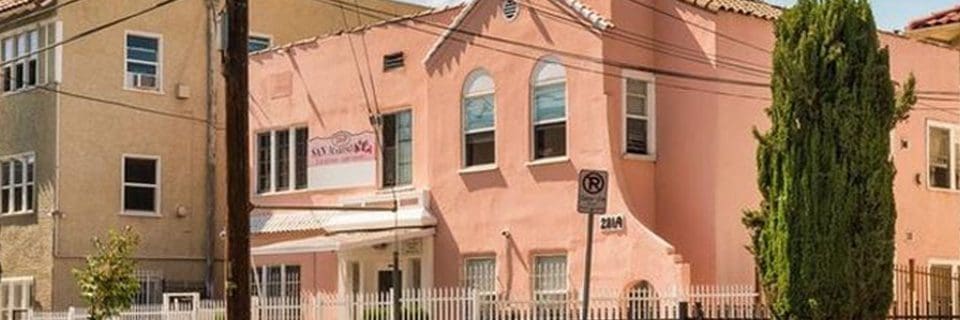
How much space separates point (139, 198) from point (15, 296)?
145 inches

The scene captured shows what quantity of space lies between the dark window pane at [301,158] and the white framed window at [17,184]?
6.96 meters

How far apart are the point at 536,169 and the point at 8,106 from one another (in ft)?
51.0

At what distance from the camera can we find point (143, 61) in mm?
36000

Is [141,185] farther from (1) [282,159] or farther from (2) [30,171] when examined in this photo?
(1) [282,159]

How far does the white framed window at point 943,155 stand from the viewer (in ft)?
93.7

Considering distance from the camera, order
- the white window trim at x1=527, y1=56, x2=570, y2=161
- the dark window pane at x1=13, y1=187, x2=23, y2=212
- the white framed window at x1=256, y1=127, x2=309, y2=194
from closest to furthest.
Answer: the white window trim at x1=527, y1=56, x2=570, y2=161 < the white framed window at x1=256, y1=127, x2=309, y2=194 < the dark window pane at x1=13, y1=187, x2=23, y2=212

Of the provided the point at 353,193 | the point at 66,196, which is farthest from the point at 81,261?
the point at 353,193

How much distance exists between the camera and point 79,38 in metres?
34.8

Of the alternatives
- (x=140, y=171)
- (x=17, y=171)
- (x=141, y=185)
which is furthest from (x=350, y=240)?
(x=17, y=171)

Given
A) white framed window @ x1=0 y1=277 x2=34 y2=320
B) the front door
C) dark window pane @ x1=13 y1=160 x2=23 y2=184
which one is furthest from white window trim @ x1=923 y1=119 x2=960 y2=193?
dark window pane @ x1=13 y1=160 x2=23 y2=184

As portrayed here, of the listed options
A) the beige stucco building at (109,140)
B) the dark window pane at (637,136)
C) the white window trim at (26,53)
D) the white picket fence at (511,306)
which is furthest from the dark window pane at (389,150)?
the white window trim at (26,53)

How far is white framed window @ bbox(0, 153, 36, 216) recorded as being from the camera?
3566 centimetres

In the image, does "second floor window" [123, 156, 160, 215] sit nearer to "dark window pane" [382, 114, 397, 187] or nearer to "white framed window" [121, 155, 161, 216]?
"white framed window" [121, 155, 161, 216]

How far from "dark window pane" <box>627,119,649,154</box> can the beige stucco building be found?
1233 centimetres
